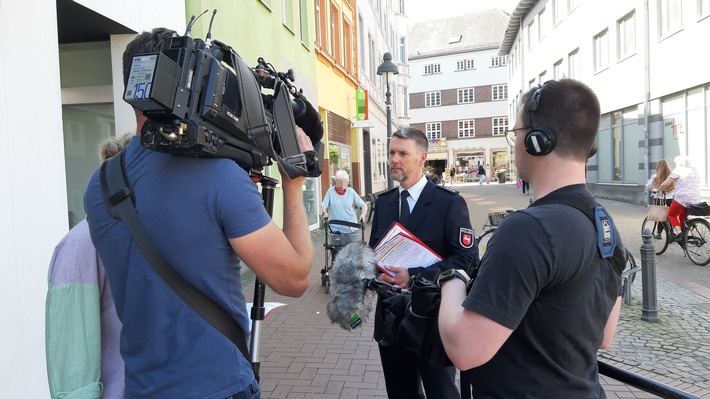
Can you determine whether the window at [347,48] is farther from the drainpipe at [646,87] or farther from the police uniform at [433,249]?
the police uniform at [433,249]

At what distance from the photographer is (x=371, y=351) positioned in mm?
5066

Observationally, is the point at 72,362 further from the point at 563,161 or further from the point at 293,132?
the point at 563,161

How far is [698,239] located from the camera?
29.2 feet

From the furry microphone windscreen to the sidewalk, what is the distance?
3.42 ft

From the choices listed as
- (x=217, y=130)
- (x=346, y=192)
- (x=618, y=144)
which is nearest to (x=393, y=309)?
(x=217, y=130)

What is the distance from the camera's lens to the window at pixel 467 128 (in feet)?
185

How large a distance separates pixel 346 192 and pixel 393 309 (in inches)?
257

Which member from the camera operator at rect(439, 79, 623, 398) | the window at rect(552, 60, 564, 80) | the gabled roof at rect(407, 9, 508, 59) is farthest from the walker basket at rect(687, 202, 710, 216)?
the gabled roof at rect(407, 9, 508, 59)

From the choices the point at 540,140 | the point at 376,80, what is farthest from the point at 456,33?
the point at 540,140

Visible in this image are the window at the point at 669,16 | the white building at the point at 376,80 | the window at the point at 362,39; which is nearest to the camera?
the window at the point at 669,16

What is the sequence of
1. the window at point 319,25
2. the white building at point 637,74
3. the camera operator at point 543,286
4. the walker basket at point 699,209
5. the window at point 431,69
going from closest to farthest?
the camera operator at point 543,286, the walker basket at point 699,209, the white building at point 637,74, the window at point 319,25, the window at point 431,69

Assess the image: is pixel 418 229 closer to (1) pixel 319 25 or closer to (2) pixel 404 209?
(2) pixel 404 209

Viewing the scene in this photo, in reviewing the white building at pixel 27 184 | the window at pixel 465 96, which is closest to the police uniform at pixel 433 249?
the white building at pixel 27 184

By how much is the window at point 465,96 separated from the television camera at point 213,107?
57.2 meters
